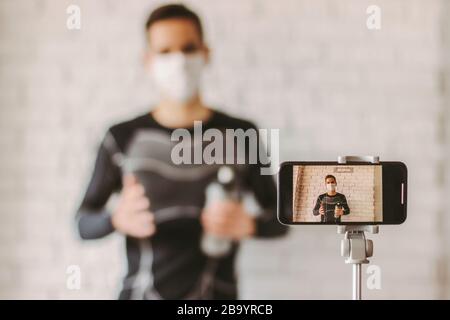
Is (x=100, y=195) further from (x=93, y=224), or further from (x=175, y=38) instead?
(x=175, y=38)

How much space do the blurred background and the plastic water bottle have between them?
68 mm

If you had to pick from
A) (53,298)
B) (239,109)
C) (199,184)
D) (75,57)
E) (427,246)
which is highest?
(75,57)

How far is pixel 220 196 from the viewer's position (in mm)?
1455

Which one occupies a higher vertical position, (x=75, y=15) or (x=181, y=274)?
(x=75, y=15)

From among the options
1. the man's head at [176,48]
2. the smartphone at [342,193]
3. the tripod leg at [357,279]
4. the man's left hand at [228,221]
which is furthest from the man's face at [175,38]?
the tripod leg at [357,279]

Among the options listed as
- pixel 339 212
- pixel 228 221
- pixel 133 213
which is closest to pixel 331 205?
pixel 339 212

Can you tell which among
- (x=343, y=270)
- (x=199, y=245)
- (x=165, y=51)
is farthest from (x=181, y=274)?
(x=165, y=51)

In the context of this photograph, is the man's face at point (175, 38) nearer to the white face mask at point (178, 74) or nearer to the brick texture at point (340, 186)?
the white face mask at point (178, 74)

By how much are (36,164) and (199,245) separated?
0.43 m

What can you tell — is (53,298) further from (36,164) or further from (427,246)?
(427,246)

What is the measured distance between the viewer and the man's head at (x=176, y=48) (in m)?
1.45

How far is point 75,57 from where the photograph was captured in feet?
4.83

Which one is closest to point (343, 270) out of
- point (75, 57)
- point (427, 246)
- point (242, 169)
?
point (427, 246)

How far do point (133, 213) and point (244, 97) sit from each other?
1.22ft
